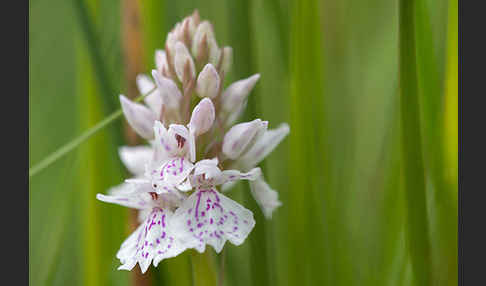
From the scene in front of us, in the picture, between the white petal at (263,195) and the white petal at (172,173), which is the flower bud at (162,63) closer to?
the white petal at (172,173)

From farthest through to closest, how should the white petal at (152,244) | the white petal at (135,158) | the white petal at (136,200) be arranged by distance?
the white petal at (135,158)
the white petal at (136,200)
the white petal at (152,244)

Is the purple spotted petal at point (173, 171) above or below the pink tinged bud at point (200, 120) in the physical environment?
below

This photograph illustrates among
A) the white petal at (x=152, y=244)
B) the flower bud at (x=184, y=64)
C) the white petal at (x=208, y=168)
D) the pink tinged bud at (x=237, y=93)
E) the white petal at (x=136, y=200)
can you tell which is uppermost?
the flower bud at (x=184, y=64)

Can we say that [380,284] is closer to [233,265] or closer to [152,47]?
[233,265]

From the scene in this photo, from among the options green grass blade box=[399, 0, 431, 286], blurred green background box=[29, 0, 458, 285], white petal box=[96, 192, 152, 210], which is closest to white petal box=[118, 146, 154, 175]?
blurred green background box=[29, 0, 458, 285]

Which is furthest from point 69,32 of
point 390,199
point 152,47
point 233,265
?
point 390,199

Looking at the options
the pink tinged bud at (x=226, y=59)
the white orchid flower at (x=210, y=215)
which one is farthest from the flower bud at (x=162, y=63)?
the white orchid flower at (x=210, y=215)

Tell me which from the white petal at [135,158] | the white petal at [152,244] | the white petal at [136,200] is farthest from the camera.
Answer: the white petal at [135,158]

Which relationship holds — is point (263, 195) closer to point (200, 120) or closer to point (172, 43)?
point (200, 120)
